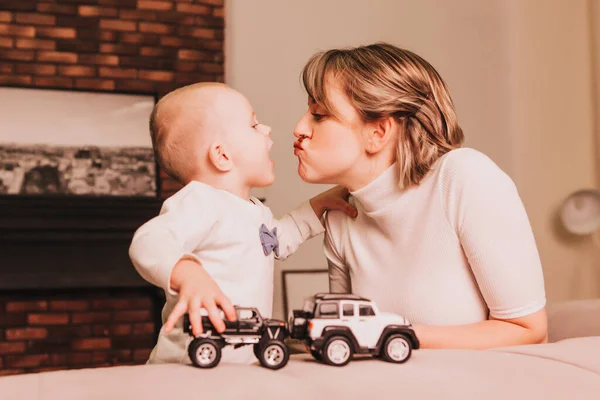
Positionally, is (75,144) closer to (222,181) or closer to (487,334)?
(222,181)

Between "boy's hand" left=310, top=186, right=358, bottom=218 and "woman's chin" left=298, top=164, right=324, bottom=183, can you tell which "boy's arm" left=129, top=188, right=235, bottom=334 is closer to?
"woman's chin" left=298, top=164, right=324, bottom=183

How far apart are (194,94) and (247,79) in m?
2.87

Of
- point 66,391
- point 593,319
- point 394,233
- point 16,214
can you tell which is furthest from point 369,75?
point 16,214

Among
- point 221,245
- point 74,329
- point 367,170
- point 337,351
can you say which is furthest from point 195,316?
point 74,329

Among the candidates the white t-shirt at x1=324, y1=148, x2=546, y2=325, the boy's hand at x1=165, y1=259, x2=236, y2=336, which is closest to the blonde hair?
the white t-shirt at x1=324, y1=148, x2=546, y2=325

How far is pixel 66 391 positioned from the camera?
24.2 inches

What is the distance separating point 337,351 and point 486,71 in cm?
406

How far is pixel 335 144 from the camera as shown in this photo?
139 centimetres

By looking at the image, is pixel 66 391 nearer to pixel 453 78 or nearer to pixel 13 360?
pixel 13 360

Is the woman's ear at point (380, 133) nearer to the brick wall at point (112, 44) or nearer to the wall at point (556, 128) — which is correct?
the brick wall at point (112, 44)

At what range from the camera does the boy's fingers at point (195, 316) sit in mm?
763

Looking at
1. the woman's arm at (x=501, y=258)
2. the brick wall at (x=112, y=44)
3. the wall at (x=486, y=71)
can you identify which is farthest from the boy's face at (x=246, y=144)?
the wall at (x=486, y=71)

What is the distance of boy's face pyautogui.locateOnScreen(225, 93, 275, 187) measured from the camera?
49.9 inches

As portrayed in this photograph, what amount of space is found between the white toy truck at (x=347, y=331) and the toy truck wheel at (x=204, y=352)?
12 centimetres
